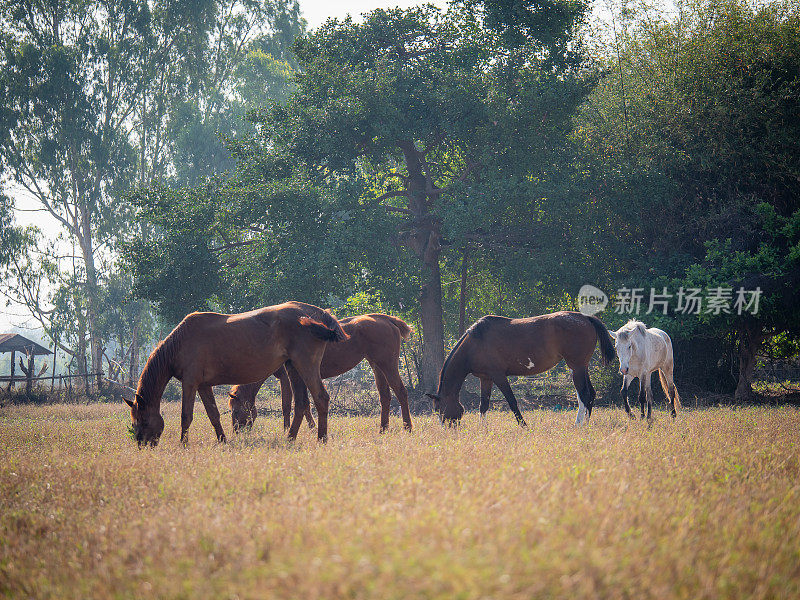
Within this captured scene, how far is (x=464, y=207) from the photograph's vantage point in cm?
1955

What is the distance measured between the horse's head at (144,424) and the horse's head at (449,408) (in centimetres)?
487

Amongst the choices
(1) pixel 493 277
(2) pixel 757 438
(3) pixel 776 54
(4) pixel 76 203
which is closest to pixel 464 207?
(1) pixel 493 277

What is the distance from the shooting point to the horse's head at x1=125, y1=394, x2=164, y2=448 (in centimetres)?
979

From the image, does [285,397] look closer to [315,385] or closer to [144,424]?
[315,385]

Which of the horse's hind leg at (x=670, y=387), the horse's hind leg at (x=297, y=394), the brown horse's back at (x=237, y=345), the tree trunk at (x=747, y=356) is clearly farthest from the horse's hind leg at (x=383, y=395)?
the tree trunk at (x=747, y=356)

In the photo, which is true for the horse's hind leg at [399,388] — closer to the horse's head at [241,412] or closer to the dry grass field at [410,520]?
the dry grass field at [410,520]

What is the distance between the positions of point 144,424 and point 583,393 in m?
8.22

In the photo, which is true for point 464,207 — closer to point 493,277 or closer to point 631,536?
point 493,277

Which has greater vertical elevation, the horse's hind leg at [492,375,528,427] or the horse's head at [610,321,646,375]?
the horse's head at [610,321,646,375]

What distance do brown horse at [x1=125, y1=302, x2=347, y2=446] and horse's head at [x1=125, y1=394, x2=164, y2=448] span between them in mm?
15

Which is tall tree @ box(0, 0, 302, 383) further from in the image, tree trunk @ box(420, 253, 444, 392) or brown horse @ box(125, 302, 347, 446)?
brown horse @ box(125, 302, 347, 446)

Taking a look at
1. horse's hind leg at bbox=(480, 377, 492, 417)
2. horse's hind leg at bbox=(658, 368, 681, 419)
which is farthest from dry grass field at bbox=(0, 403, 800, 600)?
horse's hind leg at bbox=(658, 368, 681, 419)

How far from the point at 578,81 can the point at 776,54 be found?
554 centimetres

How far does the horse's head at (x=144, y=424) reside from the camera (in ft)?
32.1
